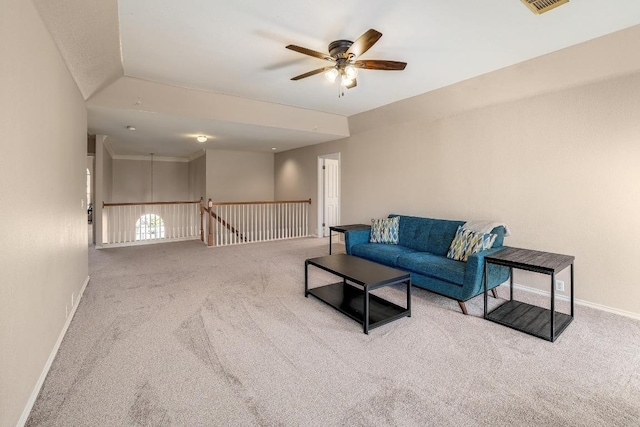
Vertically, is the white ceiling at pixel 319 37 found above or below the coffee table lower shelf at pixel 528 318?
above

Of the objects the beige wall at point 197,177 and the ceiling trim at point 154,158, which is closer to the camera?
the beige wall at point 197,177

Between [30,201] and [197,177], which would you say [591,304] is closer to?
[30,201]

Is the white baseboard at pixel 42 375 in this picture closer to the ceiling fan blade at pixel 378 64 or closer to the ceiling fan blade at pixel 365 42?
the ceiling fan blade at pixel 365 42

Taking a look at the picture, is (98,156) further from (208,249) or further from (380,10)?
(380,10)

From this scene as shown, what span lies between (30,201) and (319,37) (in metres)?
2.59

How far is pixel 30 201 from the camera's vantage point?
1871 mm

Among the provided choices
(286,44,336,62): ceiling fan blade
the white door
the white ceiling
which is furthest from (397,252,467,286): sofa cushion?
the white door

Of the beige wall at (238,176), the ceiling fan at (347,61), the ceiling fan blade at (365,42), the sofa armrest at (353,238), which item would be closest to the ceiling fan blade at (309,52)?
the ceiling fan at (347,61)

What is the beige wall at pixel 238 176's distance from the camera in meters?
8.52

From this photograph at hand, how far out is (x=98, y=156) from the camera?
6.15m

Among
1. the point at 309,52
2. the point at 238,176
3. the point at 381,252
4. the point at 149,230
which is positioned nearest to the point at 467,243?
the point at 381,252

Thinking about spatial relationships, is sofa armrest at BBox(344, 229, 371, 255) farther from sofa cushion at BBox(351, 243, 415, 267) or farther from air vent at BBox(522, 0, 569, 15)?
air vent at BBox(522, 0, 569, 15)

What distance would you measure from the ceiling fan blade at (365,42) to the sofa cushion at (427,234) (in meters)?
2.58

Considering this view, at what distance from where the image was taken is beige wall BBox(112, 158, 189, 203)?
9.98 meters
